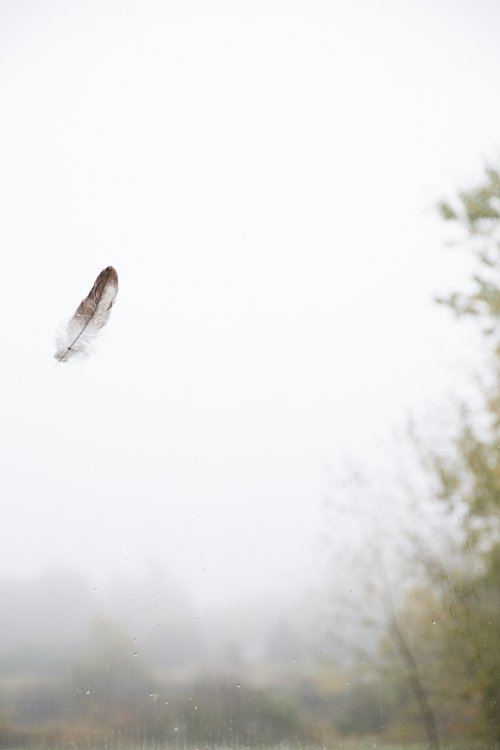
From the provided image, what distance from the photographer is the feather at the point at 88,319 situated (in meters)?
1.05

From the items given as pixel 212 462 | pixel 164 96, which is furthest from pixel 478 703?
pixel 164 96

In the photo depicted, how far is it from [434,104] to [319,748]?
133 cm

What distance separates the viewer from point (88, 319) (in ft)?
3.50

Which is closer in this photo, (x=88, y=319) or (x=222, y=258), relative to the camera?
(x=88, y=319)

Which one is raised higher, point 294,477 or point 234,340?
point 234,340

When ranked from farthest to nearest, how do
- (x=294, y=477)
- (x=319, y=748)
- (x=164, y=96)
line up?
(x=164, y=96)
(x=294, y=477)
(x=319, y=748)

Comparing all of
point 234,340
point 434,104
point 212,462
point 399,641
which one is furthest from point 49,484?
point 434,104

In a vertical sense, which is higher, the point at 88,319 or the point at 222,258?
the point at 222,258

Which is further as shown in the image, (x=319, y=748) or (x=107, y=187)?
(x=107, y=187)

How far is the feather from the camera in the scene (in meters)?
1.05

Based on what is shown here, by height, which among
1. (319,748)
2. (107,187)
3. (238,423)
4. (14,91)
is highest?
(14,91)

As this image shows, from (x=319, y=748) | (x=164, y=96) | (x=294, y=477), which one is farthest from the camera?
(x=164, y=96)

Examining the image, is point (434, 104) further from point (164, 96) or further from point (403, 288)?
point (164, 96)

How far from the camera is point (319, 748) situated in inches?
40.8
